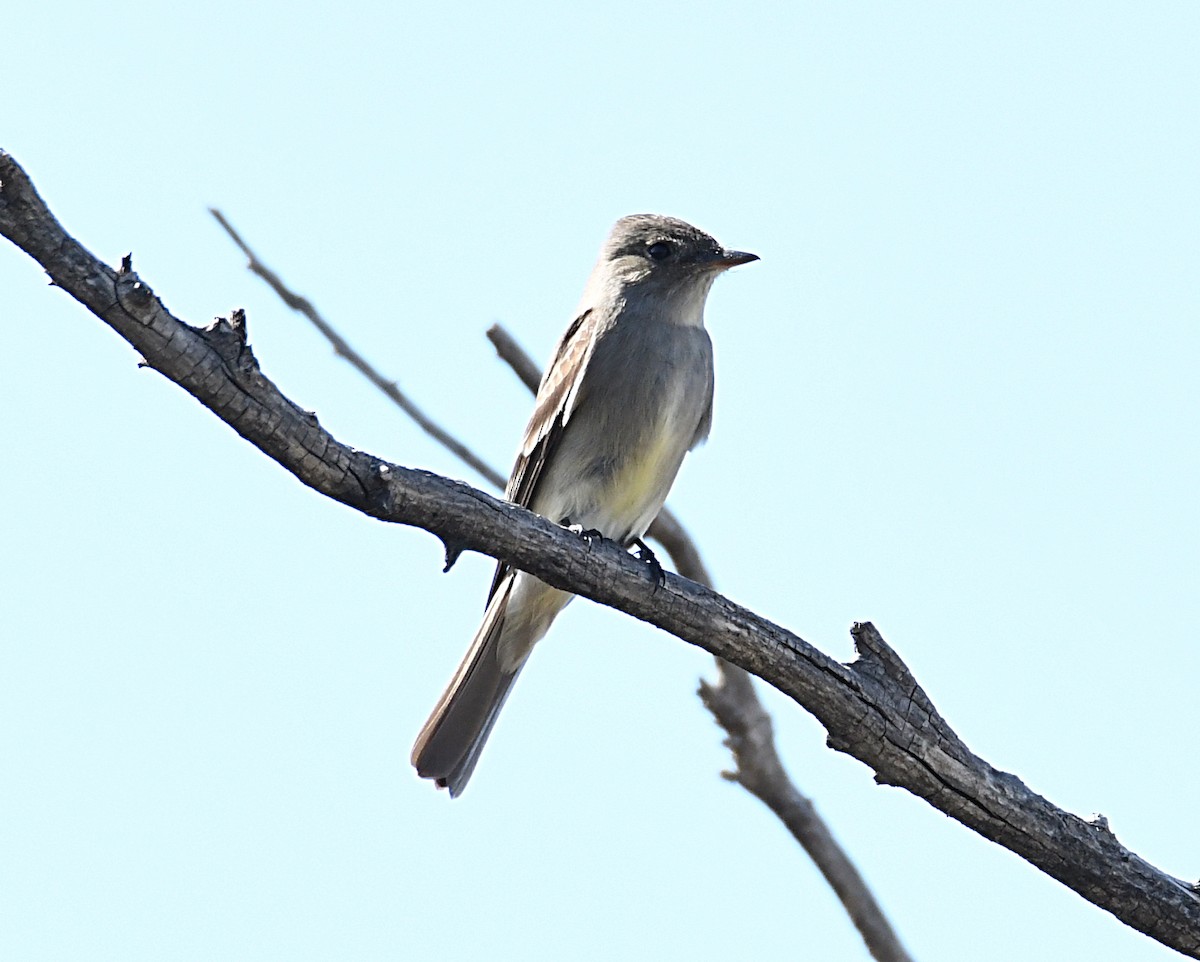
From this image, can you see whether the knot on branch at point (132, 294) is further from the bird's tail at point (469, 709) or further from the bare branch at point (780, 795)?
the bird's tail at point (469, 709)

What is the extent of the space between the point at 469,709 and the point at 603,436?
153 centimetres

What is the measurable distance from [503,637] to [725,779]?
5.24 ft

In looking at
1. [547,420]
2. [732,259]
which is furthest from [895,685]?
[732,259]

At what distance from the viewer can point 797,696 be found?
212 inches

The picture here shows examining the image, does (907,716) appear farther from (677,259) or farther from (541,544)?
(677,259)

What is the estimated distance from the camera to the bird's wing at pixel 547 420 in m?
7.53

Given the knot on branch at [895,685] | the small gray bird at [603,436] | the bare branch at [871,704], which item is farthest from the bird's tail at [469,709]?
the knot on branch at [895,685]

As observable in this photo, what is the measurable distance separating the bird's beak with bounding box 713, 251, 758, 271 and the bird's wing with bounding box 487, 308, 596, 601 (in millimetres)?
738

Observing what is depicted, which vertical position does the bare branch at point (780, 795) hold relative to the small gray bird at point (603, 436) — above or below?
below

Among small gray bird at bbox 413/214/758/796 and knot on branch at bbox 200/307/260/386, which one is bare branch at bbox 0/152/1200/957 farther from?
small gray bird at bbox 413/214/758/796

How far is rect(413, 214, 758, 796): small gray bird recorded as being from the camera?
24.3 feet

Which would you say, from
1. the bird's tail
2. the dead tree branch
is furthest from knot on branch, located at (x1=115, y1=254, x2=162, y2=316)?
the bird's tail

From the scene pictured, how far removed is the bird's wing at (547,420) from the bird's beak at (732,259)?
2.42 ft

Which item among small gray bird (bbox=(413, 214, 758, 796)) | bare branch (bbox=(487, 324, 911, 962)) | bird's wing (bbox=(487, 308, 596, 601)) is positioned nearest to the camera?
bare branch (bbox=(487, 324, 911, 962))
